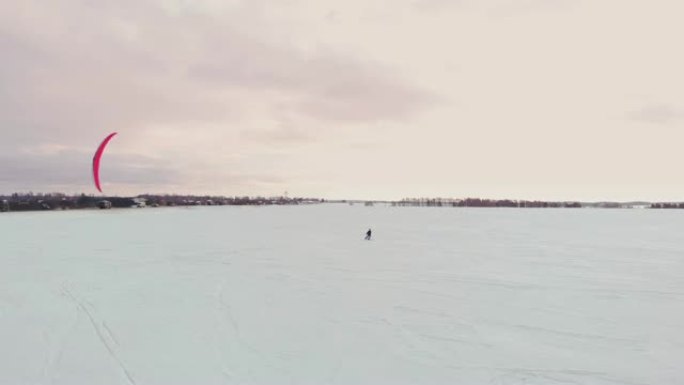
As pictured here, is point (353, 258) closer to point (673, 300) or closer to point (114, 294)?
point (114, 294)

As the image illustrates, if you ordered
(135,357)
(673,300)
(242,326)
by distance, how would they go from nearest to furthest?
(135,357) → (242,326) → (673,300)

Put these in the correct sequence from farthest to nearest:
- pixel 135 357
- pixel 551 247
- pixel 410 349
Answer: pixel 551 247
pixel 410 349
pixel 135 357

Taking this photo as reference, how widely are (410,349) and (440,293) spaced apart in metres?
2.42

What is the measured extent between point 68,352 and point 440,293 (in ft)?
14.7

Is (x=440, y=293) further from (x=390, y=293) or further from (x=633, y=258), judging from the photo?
(x=633, y=258)

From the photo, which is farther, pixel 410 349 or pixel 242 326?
pixel 242 326

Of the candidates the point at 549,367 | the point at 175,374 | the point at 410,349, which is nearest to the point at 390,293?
the point at 410,349

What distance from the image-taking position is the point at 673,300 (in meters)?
5.93

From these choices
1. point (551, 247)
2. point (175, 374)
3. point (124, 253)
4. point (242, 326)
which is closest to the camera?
point (175, 374)

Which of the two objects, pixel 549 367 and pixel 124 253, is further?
pixel 124 253

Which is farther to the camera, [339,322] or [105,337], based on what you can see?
[339,322]

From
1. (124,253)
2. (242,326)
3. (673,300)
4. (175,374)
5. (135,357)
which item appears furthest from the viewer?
(124,253)

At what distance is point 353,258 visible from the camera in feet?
33.0

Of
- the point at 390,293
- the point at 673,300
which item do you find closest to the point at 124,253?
the point at 390,293
